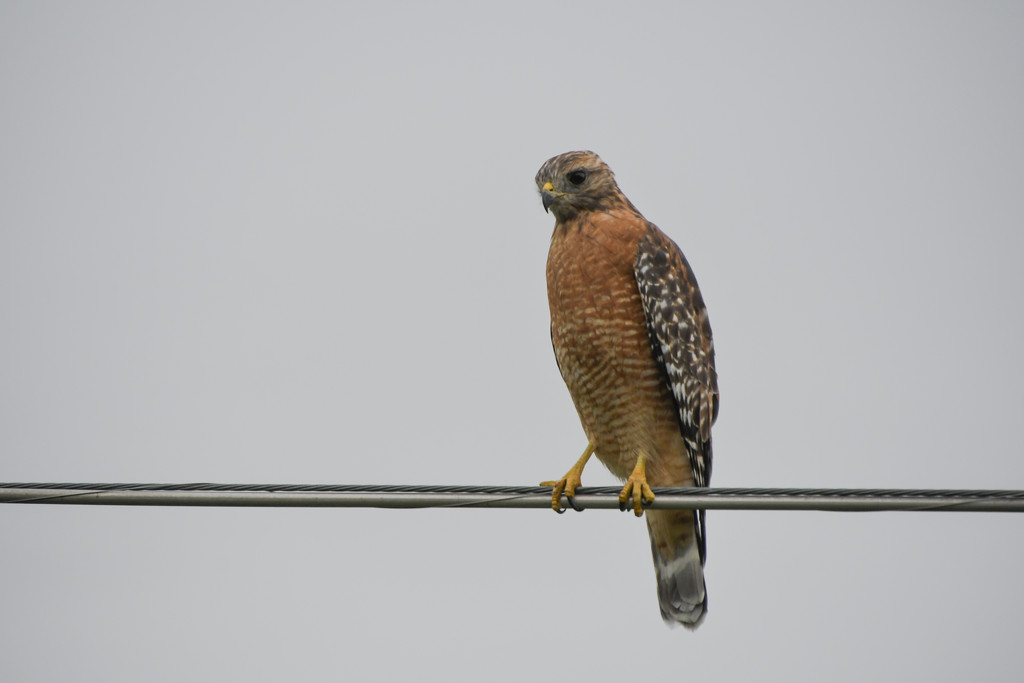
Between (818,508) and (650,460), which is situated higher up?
(650,460)

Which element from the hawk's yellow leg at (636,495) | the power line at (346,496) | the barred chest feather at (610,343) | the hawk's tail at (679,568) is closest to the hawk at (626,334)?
the barred chest feather at (610,343)

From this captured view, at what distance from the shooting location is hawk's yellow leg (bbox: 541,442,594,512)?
5.21m

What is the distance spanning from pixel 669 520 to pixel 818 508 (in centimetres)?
275

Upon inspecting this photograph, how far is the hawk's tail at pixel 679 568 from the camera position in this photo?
6.81 m

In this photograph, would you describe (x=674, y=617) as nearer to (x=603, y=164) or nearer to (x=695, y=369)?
(x=695, y=369)

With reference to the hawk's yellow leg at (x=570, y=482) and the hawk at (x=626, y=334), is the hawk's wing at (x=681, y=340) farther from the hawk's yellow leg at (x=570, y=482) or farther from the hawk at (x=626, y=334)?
the hawk's yellow leg at (x=570, y=482)

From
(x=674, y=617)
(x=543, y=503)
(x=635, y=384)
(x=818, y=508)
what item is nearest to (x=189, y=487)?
(x=543, y=503)

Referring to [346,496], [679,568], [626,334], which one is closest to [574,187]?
[626,334]

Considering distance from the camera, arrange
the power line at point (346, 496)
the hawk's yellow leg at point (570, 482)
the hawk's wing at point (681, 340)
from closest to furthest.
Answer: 1. the power line at point (346, 496)
2. the hawk's yellow leg at point (570, 482)
3. the hawk's wing at point (681, 340)

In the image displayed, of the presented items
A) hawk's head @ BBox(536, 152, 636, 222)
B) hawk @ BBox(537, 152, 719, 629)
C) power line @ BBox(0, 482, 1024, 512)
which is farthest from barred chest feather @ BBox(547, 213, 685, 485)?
power line @ BBox(0, 482, 1024, 512)

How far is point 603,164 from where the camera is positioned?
264 inches

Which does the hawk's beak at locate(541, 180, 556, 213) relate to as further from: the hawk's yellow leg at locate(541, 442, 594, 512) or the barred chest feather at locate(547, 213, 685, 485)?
the hawk's yellow leg at locate(541, 442, 594, 512)

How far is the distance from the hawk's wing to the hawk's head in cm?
38

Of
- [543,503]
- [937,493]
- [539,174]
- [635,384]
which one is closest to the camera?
[937,493]
